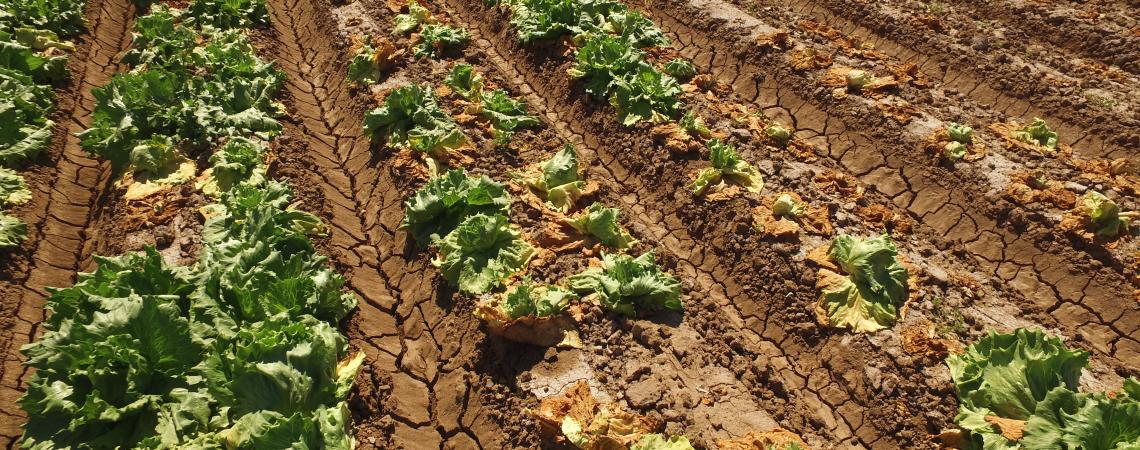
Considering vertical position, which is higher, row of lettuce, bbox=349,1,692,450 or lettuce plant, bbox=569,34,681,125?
lettuce plant, bbox=569,34,681,125

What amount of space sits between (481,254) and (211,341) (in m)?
1.99

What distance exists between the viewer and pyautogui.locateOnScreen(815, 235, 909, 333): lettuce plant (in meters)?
5.05

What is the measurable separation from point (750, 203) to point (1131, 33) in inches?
247

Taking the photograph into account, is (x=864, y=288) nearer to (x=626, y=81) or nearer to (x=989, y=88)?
(x=626, y=81)

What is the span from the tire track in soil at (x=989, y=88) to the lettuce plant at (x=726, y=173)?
349 cm

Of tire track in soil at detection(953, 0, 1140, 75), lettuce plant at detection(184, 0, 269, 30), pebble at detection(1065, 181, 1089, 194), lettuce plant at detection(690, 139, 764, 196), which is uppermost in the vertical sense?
tire track in soil at detection(953, 0, 1140, 75)

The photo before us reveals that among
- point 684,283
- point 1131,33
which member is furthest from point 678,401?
point 1131,33

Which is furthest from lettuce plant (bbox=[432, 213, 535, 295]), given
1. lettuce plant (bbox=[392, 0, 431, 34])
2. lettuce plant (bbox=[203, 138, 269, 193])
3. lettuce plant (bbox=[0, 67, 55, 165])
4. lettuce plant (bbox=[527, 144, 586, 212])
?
lettuce plant (bbox=[0, 67, 55, 165])

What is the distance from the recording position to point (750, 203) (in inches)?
237

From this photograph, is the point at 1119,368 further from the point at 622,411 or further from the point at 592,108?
the point at 592,108

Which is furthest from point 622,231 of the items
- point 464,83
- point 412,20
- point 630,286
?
point 412,20

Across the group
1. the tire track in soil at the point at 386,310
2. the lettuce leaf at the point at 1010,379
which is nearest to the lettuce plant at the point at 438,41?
the tire track in soil at the point at 386,310

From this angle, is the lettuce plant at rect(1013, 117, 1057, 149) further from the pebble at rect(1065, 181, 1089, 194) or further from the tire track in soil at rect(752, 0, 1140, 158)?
the pebble at rect(1065, 181, 1089, 194)

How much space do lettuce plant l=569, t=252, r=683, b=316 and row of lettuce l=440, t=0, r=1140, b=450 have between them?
0.07 metres
